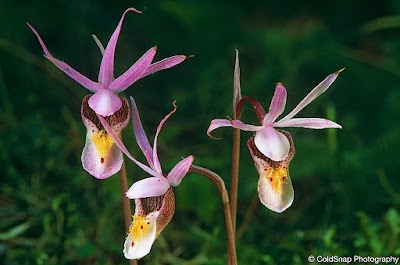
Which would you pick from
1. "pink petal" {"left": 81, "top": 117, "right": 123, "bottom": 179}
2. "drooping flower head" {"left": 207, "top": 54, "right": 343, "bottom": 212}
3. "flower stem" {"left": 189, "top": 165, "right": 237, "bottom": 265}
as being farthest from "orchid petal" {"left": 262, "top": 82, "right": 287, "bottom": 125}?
"pink petal" {"left": 81, "top": 117, "right": 123, "bottom": 179}

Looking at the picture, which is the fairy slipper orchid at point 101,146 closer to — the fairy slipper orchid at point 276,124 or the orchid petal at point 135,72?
the orchid petal at point 135,72

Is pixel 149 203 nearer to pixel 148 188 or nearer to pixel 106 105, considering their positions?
pixel 148 188

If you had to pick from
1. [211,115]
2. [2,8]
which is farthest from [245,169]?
[2,8]

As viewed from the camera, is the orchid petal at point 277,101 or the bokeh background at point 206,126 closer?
the orchid petal at point 277,101

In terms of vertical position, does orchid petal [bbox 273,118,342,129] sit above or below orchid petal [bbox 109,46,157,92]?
below

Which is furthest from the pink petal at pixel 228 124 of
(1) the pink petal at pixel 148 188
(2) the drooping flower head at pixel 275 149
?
(1) the pink petal at pixel 148 188

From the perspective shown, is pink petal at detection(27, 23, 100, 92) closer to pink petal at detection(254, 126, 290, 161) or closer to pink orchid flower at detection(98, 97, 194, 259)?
pink orchid flower at detection(98, 97, 194, 259)

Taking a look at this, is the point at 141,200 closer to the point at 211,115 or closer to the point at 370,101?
the point at 211,115
